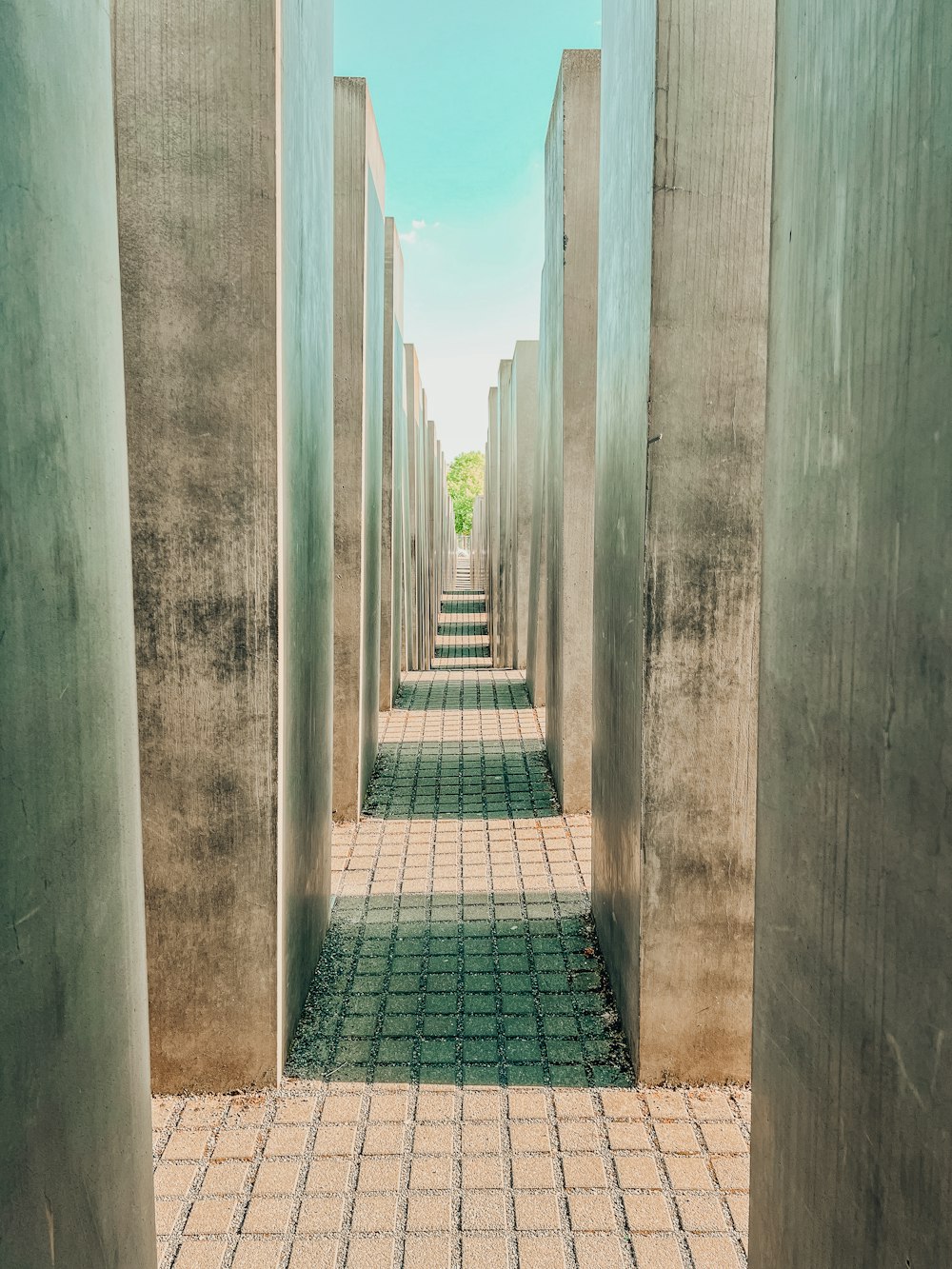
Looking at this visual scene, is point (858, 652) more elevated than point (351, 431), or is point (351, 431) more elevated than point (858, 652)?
point (351, 431)

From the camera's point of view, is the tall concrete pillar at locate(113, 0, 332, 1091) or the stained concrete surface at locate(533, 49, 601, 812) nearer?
the tall concrete pillar at locate(113, 0, 332, 1091)

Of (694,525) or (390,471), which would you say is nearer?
(694,525)

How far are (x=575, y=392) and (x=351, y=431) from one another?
1681mm

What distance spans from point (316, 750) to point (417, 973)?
4.00 feet

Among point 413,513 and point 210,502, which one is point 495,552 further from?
point 210,502

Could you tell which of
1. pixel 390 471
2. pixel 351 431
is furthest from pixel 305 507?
pixel 390 471

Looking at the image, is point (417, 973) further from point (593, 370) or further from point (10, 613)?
point (593, 370)

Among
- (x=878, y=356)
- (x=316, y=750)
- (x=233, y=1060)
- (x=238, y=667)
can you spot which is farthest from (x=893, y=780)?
(x=316, y=750)

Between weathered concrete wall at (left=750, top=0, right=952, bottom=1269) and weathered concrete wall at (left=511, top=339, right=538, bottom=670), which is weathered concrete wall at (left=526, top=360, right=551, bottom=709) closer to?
weathered concrete wall at (left=511, top=339, right=538, bottom=670)

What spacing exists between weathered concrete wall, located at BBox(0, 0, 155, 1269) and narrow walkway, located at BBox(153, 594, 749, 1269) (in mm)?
1560

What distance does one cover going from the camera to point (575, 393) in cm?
754

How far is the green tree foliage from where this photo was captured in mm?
91438

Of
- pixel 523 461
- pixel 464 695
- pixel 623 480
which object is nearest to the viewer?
pixel 623 480

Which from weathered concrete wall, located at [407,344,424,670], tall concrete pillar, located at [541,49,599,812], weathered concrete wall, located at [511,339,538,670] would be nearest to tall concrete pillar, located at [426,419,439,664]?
weathered concrete wall, located at [407,344,424,670]
